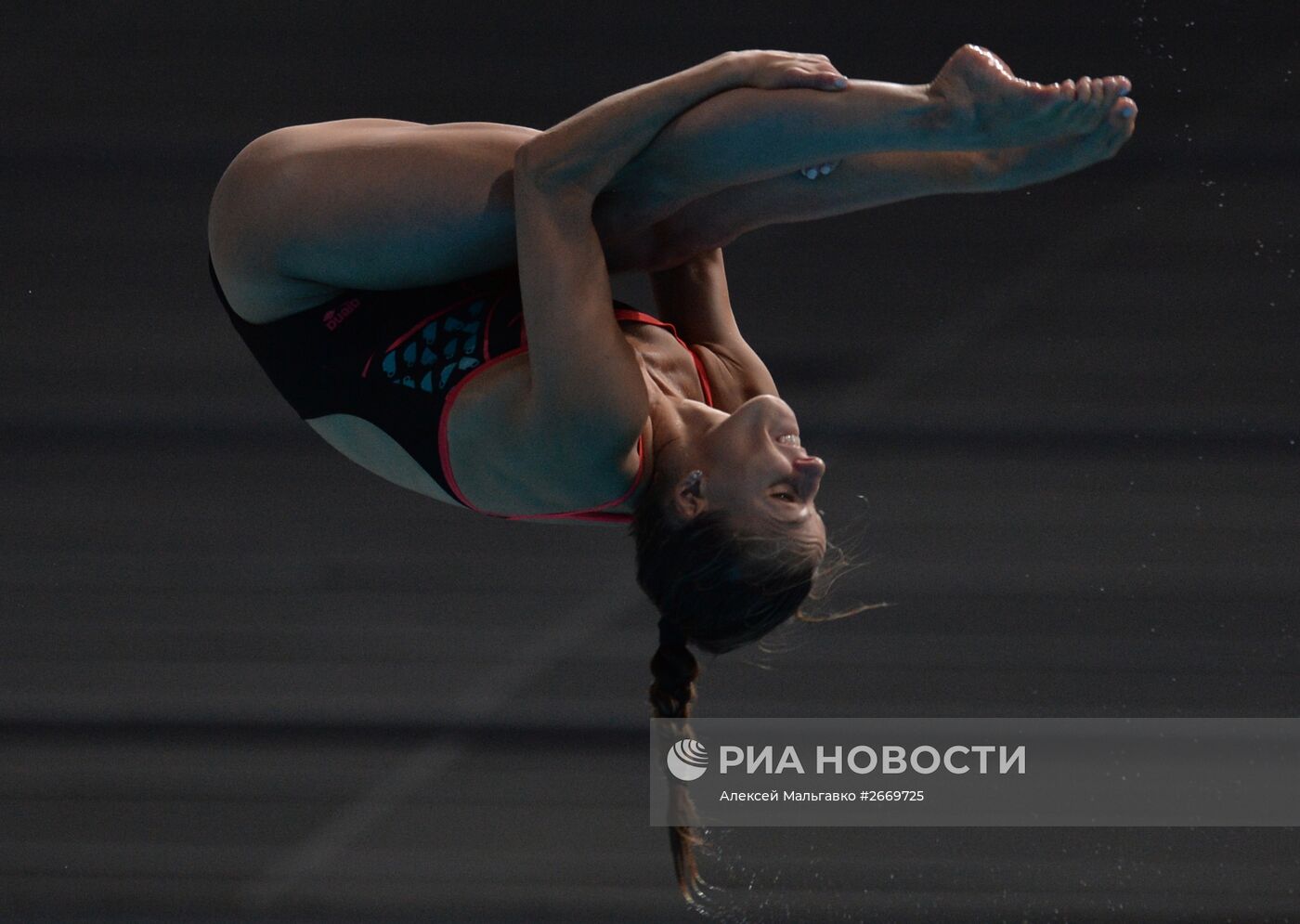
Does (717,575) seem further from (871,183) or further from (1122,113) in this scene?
(1122,113)

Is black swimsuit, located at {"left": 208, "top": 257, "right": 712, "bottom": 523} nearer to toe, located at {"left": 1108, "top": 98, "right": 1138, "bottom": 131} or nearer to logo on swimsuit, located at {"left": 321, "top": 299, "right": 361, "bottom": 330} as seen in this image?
logo on swimsuit, located at {"left": 321, "top": 299, "right": 361, "bottom": 330}

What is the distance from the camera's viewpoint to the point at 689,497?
1365 mm

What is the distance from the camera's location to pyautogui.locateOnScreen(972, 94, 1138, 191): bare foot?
1161 millimetres

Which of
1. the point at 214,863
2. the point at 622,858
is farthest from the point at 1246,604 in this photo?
the point at 214,863

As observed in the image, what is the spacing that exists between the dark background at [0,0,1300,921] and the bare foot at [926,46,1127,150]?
1.33 metres

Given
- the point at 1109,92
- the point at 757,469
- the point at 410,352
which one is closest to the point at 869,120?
the point at 1109,92

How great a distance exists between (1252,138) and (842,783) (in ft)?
3.99

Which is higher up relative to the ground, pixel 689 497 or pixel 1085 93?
pixel 1085 93

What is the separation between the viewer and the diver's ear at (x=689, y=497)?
1362mm

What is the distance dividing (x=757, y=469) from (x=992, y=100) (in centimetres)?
38

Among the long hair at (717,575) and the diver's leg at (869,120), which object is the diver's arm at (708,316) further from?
the diver's leg at (869,120)

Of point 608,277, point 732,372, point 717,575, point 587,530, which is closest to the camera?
point 608,277

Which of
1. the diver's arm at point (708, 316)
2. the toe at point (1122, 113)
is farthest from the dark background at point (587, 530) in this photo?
the toe at point (1122, 113)

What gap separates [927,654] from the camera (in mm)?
2590
